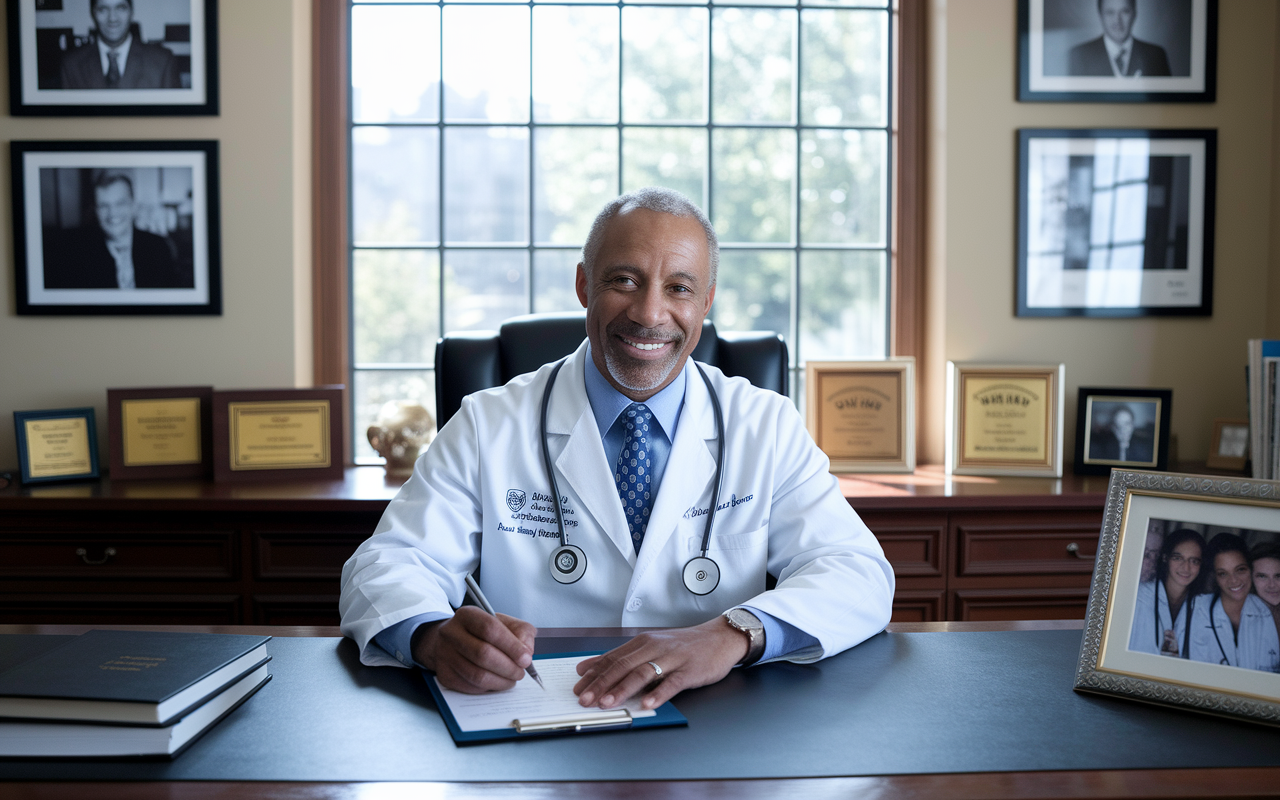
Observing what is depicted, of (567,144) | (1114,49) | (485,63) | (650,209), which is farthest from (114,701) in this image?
(1114,49)

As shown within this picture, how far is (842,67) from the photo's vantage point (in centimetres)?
307

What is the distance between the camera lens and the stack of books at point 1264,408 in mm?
2336

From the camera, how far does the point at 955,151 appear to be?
2.89 metres

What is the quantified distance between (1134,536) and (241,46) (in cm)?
287

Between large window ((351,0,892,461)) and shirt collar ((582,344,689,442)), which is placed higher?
large window ((351,0,892,461))

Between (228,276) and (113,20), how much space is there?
874mm

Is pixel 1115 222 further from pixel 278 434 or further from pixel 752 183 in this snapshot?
pixel 278 434

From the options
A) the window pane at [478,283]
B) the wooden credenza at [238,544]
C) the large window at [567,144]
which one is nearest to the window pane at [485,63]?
the large window at [567,144]

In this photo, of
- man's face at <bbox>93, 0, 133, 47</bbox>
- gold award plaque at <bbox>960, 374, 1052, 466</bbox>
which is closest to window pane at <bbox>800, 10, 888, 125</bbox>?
gold award plaque at <bbox>960, 374, 1052, 466</bbox>

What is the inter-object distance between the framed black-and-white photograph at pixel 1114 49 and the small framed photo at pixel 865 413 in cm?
106

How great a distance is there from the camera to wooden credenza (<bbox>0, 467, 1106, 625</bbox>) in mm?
2367

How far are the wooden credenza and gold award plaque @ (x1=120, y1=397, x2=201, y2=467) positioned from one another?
0.18m

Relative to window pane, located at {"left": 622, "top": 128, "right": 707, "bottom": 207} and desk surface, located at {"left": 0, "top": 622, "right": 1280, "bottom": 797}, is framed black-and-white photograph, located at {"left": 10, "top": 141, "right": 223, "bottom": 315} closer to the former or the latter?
window pane, located at {"left": 622, "top": 128, "right": 707, "bottom": 207}

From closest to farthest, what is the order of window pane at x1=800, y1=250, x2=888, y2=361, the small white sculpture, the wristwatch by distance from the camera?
1. the wristwatch
2. the small white sculpture
3. window pane at x1=800, y1=250, x2=888, y2=361
